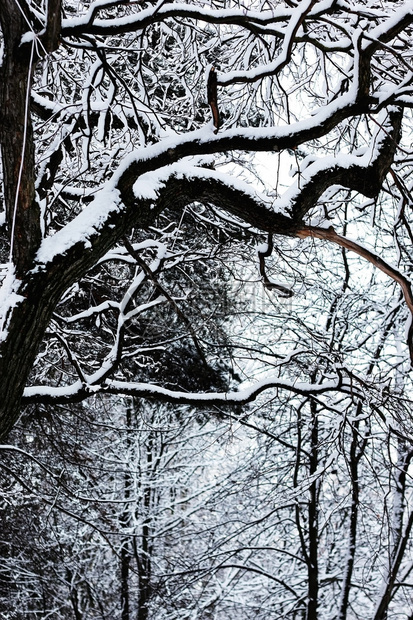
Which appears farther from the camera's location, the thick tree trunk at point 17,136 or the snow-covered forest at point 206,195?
the snow-covered forest at point 206,195

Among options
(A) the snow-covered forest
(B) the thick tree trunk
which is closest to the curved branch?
(A) the snow-covered forest

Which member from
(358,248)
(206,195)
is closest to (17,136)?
(206,195)

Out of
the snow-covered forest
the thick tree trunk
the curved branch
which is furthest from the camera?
the curved branch

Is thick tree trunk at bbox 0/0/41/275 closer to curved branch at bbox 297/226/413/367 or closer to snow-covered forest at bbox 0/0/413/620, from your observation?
snow-covered forest at bbox 0/0/413/620

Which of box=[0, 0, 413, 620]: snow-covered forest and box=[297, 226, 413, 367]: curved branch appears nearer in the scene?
box=[0, 0, 413, 620]: snow-covered forest

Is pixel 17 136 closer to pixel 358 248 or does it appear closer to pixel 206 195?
pixel 206 195

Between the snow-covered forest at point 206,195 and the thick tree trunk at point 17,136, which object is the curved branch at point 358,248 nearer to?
the snow-covered forest at point 206,195

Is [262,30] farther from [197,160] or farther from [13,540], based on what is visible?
[13,540]

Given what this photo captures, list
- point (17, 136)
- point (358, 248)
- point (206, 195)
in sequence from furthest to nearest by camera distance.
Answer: point (358, 248), point (206, 195), point (17, 136)

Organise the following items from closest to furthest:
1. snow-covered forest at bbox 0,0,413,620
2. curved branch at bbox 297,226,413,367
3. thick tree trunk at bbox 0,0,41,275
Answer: thick tree trunk at bbox 0,0,41,275
snow-covered forest at bbox 0,0,413,620
curved branch at bbox 297,226,413,367

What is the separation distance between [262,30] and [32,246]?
1369 mm

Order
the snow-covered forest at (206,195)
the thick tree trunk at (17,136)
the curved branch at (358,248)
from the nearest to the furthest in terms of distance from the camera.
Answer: the thick tree trunk at (17,136)
the snow-covered forest at (206,195)
the curved branch at (358,248)

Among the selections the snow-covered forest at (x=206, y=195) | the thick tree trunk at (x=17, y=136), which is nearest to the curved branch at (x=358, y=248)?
the snow-covered forest at (x=206, y=195)

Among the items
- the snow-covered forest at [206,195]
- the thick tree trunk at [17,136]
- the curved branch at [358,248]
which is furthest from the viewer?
the curved branch at [358,248]
